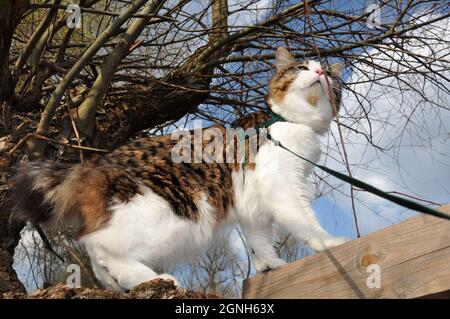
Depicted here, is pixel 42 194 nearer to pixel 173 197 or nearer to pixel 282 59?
pixel 173 197

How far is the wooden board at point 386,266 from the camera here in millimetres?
1775

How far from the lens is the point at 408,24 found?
3.67 m

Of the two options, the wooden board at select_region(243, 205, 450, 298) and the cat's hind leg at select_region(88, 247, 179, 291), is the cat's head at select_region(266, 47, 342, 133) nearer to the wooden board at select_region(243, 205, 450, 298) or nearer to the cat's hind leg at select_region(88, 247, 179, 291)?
the wooden board at select_region(243, 205, 450, 298)

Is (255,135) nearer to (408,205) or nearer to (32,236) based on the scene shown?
(408,205)

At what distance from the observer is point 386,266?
6.34 feet

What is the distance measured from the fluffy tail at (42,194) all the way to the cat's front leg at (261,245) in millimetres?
873

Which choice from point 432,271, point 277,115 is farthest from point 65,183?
point 432,271

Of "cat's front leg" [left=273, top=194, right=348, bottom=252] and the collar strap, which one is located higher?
the collar strap

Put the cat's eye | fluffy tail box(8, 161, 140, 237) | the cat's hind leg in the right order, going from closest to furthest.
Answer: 1. the cat's hind leg
2. fluffy tail box(8, 161, 140, 237)
3. the cat's eye

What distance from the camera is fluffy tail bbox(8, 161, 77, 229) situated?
249 centimetres

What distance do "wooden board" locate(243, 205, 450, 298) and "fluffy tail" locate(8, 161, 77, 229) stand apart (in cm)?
94

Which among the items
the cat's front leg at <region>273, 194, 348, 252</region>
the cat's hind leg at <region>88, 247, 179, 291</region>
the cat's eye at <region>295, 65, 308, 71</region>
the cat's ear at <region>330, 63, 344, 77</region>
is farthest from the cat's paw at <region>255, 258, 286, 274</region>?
the cat's ear at <region>330, 63, 344, 77</region>

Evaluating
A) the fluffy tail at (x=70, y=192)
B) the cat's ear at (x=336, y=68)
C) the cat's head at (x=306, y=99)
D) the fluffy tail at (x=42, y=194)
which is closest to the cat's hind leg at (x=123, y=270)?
the fluffy tail at (x=70, y=192)

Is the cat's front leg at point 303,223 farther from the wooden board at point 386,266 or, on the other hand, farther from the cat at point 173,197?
the wooden board at point 386,266
